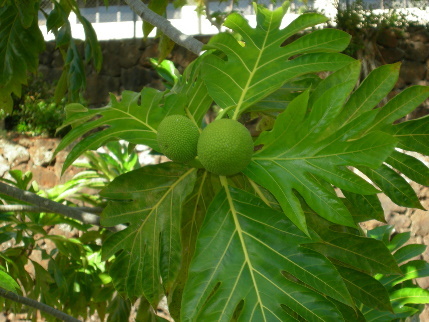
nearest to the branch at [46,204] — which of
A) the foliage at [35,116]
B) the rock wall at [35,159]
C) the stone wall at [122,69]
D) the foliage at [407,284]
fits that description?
the foliage at [407,284]

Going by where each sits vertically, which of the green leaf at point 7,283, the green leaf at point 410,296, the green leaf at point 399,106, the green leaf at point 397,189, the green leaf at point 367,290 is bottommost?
the green leaf at point 410,296

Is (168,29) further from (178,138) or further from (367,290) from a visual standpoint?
(367,290)

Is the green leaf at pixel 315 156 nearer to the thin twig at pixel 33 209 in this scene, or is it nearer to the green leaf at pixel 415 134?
the green leaf at pixel 415 134

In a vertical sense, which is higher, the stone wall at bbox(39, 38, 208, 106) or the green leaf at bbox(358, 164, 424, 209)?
the green leaf at bbox(358, 164, 424, 209)

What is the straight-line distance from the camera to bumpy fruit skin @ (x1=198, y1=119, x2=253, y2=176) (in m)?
0.74

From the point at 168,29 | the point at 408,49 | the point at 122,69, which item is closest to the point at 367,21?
the point at 408,49

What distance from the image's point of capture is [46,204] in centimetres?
136

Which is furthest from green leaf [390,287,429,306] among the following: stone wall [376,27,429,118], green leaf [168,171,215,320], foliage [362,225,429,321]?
stone wall [376,27,429,118]

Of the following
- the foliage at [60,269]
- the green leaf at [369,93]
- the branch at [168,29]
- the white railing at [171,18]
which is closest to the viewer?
the green leaf at [369,93]

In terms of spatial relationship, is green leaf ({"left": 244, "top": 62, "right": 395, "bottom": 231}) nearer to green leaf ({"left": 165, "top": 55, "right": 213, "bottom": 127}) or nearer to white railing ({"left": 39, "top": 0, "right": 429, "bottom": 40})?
green leaf ({"left": 165, "top": 55, "right": 213, "bottom": 127})

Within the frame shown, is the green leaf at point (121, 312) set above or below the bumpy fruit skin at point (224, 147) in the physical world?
below

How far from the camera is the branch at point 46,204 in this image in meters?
1.34

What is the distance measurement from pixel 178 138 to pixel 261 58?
0.26m

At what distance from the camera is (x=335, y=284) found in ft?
2.62
